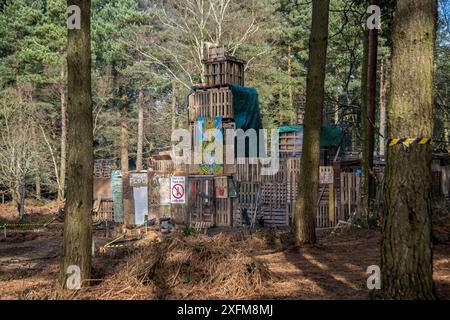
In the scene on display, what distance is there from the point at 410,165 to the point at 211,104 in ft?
77.1

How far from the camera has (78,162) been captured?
21.6 feet

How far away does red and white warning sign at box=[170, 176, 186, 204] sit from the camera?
2581 centimetres

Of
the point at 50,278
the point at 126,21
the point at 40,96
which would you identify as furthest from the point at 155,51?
the point at 50,278

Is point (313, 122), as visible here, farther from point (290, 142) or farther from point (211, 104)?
point (290, 142)

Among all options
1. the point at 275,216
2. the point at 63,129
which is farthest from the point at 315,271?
the point at 63,129

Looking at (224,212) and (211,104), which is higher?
(211,104)

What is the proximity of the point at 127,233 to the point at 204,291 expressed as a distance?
15150 mm

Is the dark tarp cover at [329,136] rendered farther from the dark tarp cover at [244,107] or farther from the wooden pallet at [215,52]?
the wooden pallet at [215,52]

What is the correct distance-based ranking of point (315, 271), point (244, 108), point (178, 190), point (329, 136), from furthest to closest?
1. point (329, 136)
2. point (244, 108)
3. point (178, 190)
4. point (315, 271)

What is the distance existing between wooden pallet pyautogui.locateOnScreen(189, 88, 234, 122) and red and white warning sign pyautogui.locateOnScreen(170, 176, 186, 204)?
4.49 metres

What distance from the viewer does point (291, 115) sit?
3900cm

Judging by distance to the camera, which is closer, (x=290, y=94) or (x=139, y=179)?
(x=139, y=179)
